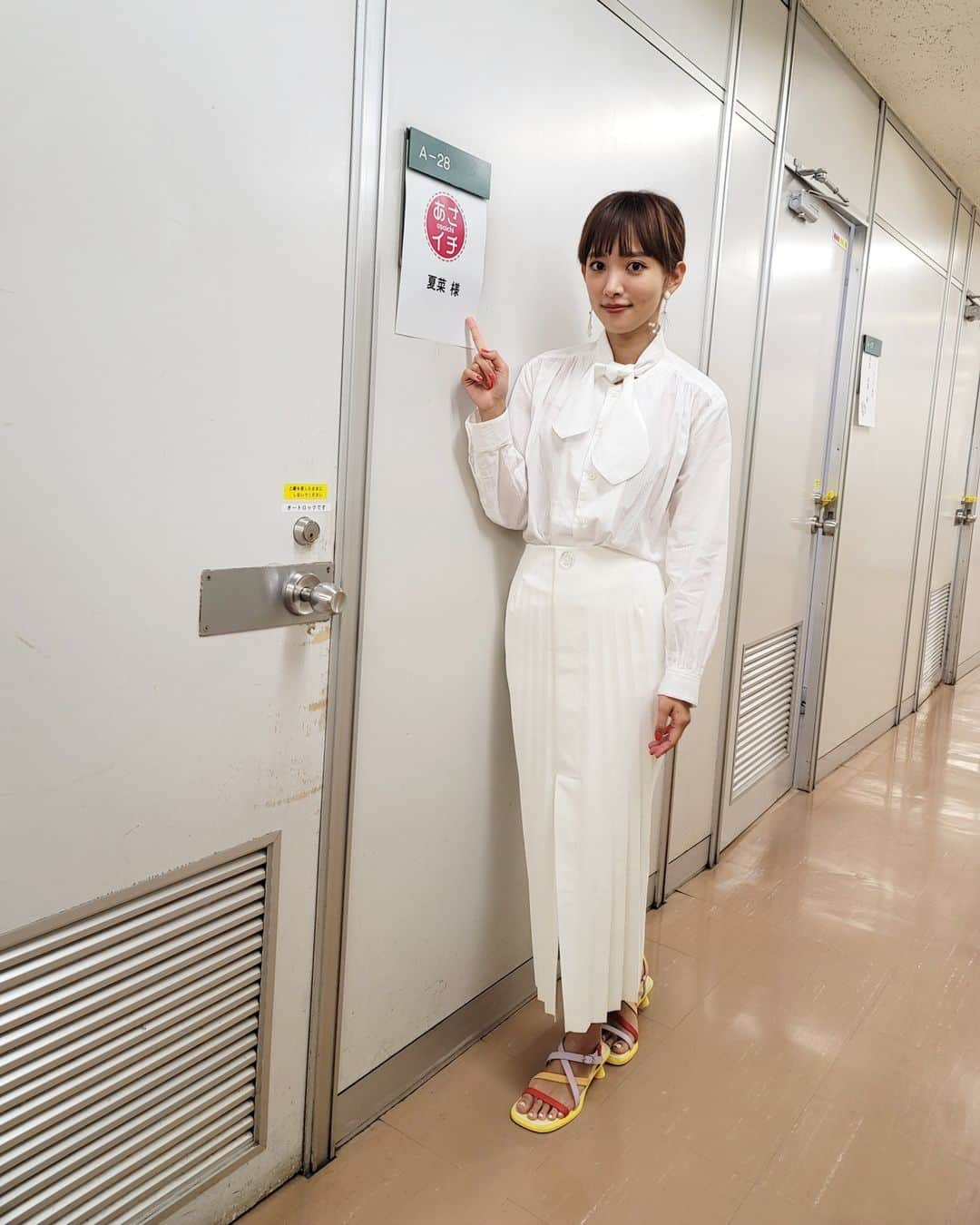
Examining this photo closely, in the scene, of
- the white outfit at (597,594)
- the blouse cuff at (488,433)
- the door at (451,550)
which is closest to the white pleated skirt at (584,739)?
the white outfit at (597,594)

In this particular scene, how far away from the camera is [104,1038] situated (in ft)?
3.95

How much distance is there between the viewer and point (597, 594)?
1.70 m

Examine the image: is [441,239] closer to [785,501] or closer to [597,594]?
[597,594]

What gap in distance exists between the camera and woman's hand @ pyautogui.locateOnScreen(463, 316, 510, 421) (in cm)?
163

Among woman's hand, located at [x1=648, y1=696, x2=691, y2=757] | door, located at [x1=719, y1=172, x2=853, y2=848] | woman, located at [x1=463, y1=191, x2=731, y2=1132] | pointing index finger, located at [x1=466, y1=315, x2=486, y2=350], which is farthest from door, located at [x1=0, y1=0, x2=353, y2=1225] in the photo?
door, located at [x1=719, y1=172, x2=853, y2=848]

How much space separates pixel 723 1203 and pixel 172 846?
3.70 feet

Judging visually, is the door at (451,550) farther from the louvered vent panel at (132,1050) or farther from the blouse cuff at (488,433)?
the louvered vent panel at (132,1050)

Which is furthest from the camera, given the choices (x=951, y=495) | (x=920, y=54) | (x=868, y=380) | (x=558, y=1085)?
(x=951, y=495)

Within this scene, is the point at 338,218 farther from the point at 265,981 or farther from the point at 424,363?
the point at 265,981

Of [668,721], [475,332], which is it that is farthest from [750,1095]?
[475,332]

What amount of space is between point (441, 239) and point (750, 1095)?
5.74 ft

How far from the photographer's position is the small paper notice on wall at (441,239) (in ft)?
4.87

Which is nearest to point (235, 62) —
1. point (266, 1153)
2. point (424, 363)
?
point (424, 363)

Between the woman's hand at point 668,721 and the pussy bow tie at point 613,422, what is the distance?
16.9 inches
